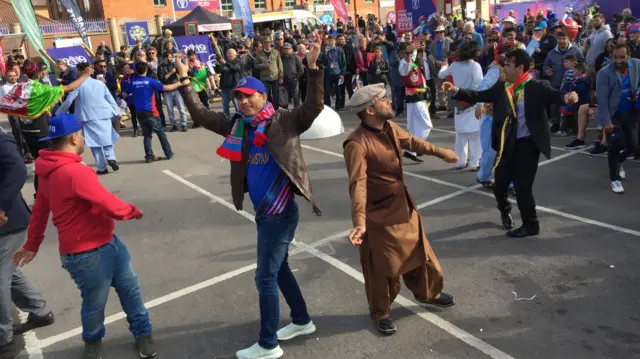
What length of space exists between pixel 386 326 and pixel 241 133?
1.81 metres

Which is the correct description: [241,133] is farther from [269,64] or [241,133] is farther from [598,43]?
[269,64]

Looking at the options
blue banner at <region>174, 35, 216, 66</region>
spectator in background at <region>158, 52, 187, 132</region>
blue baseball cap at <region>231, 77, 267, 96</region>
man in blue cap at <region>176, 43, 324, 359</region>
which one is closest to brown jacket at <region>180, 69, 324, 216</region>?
man in blue cap at <region>176, 43, 324, 359</region>

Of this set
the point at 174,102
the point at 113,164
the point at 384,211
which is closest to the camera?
the point at 384,211

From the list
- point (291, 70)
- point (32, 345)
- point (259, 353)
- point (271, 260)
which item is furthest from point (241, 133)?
point (291, 70)

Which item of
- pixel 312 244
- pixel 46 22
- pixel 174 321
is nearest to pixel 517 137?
pixel 312 244

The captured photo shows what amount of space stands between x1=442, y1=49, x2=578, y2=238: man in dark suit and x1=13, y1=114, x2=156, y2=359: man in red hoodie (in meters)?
3.39

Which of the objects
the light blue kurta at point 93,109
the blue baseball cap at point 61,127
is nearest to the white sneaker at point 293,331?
the blue baseball cap at point 61,127

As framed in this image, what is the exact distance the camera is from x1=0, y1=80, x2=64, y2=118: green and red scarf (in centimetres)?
742

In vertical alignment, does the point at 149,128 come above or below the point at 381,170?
below

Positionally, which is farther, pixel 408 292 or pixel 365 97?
pixel 408 292

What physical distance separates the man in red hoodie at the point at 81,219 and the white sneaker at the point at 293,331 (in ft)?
3.96

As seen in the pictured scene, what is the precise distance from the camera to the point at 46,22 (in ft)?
134

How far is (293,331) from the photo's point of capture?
389 centimetres

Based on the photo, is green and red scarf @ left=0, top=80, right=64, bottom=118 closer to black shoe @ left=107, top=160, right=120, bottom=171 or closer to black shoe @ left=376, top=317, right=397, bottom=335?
black shoe @ left=107, top=160, right=120, bottom=171
